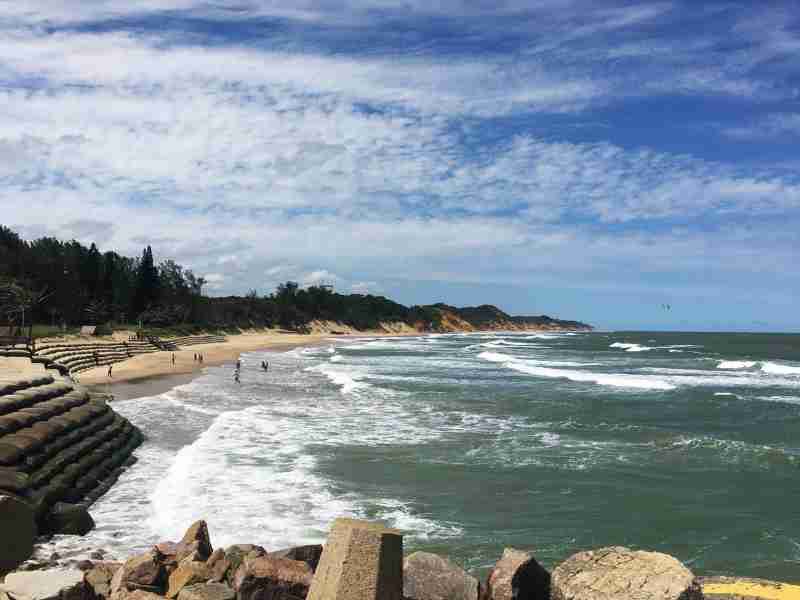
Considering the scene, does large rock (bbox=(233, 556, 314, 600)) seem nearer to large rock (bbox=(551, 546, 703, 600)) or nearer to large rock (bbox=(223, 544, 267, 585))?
large rock (bbox=(223, 544, 267, 585))

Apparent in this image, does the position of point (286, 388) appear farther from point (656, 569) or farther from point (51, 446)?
point (656, 569)

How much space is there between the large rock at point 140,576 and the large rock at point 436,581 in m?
2.74

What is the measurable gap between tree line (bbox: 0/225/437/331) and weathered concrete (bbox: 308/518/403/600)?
1734 inches

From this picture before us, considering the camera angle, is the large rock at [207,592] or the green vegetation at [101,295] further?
the green vegetation at [101,295]

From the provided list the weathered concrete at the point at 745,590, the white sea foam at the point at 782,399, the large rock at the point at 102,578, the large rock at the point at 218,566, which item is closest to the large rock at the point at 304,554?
the large rock at the point at 218,566

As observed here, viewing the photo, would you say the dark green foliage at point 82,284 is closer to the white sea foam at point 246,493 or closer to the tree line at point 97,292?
the tree line at point 97,292

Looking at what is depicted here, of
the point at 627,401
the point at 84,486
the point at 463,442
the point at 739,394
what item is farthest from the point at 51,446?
the point at 739,394

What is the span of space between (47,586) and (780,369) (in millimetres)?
58738

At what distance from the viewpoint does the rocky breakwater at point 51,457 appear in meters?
8.48

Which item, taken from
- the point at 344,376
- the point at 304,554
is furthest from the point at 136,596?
the point at 344,376

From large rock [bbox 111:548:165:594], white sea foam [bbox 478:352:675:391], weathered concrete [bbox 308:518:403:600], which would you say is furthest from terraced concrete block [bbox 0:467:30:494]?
white sea foam [bbox 478:352:675:391]

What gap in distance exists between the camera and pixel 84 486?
13.2 metres

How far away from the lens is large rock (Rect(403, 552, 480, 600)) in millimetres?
6633

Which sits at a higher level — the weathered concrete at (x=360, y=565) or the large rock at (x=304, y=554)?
the weathered concrete at (x=360, y=565)
